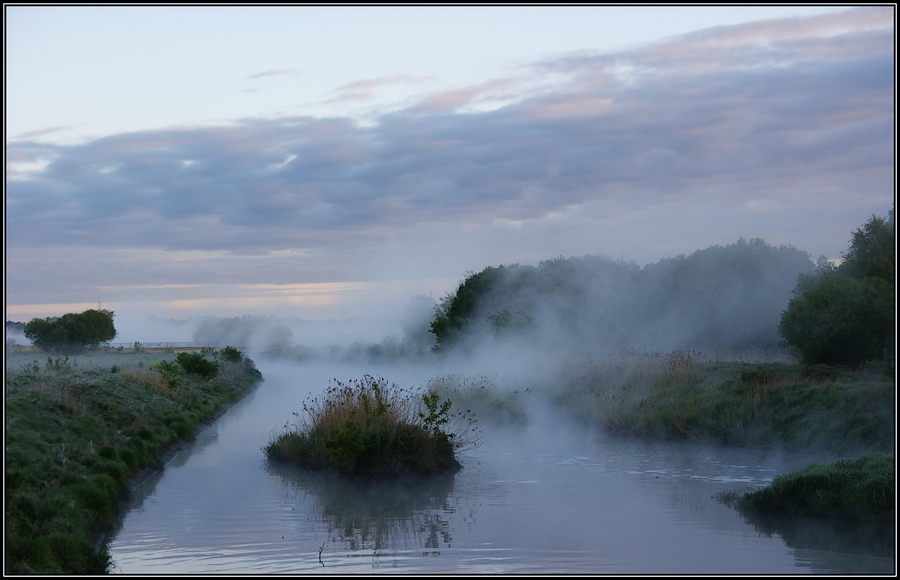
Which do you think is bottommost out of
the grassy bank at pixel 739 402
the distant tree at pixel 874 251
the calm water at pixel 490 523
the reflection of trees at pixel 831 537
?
the reflection of trees at pixel 831 537

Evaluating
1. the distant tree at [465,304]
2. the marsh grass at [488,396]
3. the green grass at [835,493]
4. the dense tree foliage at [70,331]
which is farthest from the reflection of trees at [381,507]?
the dense tree foliage at [70,331]

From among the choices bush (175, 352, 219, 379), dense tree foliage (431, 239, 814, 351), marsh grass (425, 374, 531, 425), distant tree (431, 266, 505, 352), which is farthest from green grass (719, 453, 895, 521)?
distant tree (431, 266, 505, 352)

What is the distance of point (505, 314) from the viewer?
3891 centimetres

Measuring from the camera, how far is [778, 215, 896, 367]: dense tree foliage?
2134 cm

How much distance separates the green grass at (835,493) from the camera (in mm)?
11617

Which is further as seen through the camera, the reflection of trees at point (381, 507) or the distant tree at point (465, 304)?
the distant tree at point (465, 304)

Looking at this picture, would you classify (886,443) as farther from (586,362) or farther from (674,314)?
(674,314)

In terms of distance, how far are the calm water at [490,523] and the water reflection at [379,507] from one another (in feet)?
0.10

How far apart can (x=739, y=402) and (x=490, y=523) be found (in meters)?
10.4

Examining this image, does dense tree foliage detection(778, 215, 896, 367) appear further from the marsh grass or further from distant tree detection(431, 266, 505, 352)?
distant tree detection(431, 266, 505, 352)

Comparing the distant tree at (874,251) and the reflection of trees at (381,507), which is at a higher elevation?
the distant tree at (874,251)

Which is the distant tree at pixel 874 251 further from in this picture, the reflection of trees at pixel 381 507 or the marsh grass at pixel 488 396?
the reflection of trees at pixel 381 507

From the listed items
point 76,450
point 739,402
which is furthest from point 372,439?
point 739,402

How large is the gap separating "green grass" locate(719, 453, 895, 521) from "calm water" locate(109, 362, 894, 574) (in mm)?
400
